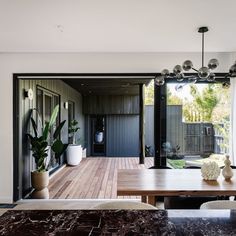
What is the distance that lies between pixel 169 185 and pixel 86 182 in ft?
11.6

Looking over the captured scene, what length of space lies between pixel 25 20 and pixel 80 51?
1502mm

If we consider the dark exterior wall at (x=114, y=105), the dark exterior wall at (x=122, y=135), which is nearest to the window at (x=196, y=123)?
the dark exterior wall at (x=114, y=105)

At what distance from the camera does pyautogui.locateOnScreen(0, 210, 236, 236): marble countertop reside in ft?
4.17

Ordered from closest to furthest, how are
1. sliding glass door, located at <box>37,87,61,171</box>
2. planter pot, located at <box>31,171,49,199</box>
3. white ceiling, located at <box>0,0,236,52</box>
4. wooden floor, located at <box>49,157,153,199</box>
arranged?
white ceiling, located at <box>0,0,236,52</box>, planter pot, located at <box>31,171,49,199</box>, wooden floor, located at <box>49,157,153,199</box>, sliding glass door, located at <box>37,87,61,171</box>

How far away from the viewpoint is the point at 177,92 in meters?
4.83

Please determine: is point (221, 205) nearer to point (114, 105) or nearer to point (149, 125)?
point (149, 125)

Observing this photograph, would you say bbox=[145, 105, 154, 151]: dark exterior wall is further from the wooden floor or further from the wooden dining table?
the wooden dining table

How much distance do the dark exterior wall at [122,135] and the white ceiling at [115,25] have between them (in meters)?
7.00

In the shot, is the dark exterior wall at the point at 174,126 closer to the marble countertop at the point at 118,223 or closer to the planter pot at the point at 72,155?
the marble countertop at the point at 118,223

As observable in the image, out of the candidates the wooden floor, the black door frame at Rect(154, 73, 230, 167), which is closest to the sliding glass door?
the wooden floor

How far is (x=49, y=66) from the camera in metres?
4.65

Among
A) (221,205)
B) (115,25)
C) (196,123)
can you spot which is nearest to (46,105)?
(196,123)

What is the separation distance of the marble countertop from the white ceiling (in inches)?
79.5

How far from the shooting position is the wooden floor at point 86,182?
507 centimetres
